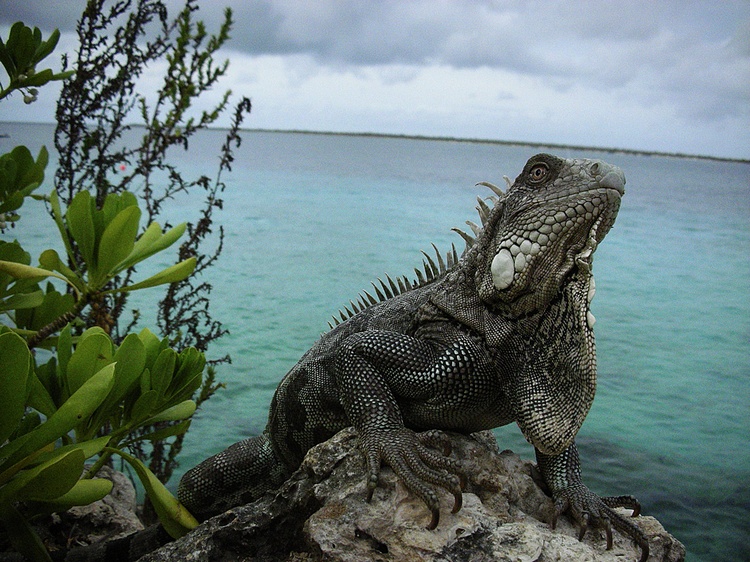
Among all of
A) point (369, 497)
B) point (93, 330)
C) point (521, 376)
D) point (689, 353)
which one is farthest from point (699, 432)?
point (93, 330)

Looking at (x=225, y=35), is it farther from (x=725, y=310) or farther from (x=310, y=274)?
(x=725, y=310)

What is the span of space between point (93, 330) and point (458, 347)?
138cm

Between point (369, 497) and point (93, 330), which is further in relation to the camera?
point (93, 330)

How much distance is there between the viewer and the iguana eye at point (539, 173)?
8.29 feet

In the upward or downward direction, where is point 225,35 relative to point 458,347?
upward

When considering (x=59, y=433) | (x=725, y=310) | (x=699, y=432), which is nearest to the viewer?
(x=59, y=433)

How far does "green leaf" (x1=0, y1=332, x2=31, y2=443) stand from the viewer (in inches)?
71.7

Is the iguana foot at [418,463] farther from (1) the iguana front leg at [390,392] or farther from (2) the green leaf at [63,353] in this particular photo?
(2) the green leaf at [63,353]

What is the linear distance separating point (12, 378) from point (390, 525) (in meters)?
1.23

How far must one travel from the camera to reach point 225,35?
4.74 m

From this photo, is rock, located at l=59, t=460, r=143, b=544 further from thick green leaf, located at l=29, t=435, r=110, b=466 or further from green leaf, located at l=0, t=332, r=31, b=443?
green leaf, located at l=0, t=332, r=31, b=443

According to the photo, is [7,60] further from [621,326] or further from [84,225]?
[621,326]

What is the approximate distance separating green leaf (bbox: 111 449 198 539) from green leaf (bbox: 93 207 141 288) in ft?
2.51

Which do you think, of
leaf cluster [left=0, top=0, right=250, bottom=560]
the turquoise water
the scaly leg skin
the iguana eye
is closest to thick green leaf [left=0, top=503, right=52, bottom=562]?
leaf cluster [left=0, top=0, right=250, bottom=560]
